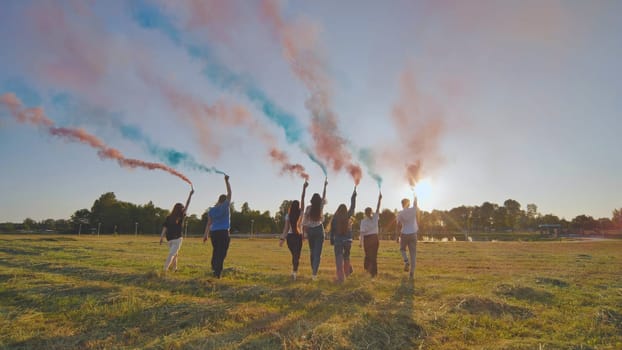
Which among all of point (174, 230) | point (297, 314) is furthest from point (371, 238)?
point (174, 230)

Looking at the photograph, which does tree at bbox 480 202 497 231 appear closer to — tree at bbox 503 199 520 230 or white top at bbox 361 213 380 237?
tree at bbox 503 199 520 230

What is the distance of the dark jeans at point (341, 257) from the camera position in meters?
10.4

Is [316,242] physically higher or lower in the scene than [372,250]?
higher

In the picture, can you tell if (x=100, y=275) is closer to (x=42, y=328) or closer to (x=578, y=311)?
(x=42, y=328)

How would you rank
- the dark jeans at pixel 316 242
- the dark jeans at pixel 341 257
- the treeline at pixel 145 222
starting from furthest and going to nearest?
the treeline at pixel 145 222 → the dark jeans at pixel 316 242 → the dark jeans at pixel 341 257

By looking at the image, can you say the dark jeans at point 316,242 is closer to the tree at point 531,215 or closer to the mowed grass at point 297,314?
the mowed grass at point 297,314

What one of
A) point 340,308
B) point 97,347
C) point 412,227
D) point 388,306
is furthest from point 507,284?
point 97,347

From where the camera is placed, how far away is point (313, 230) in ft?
35.1

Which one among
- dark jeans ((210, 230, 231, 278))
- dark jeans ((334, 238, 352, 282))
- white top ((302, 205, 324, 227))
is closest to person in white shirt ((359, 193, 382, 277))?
dark jeans ((334, 238, 352, 282))

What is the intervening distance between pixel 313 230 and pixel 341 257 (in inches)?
44.1

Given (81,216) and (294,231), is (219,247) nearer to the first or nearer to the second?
(294,231)

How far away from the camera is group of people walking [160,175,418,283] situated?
421 inches

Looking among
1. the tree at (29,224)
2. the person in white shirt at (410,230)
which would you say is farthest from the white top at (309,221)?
the tree at (29,224)

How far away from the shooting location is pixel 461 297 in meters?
7.92
